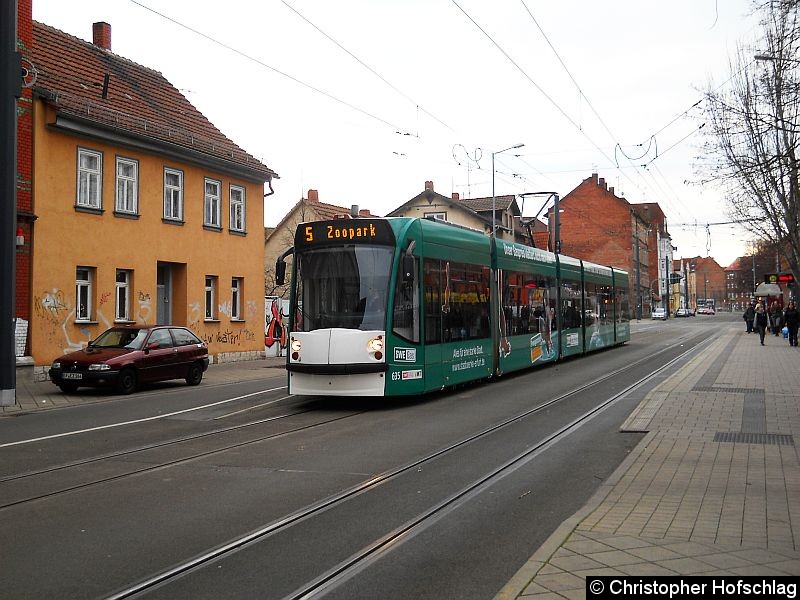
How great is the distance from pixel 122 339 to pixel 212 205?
34.0 ft

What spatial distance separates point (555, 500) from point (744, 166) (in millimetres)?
8049

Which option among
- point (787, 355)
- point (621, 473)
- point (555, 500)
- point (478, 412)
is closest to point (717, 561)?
point (555, 500)

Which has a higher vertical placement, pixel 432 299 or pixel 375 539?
pixel 432 299

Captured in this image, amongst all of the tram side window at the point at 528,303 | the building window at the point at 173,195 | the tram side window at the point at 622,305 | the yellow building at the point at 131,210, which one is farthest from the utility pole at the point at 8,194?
the tram side window at the point at 622,305

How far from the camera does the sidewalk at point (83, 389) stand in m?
16.0

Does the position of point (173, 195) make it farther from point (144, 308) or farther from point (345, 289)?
point (345, 289)

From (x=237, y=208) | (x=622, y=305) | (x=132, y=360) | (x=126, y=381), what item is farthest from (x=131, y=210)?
(x=622, y=305)

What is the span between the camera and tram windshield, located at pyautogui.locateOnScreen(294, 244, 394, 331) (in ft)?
44.9

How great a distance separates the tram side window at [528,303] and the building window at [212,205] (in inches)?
476

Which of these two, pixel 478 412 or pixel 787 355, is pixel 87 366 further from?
pixel 787 355

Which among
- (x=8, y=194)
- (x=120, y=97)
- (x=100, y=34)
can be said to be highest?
(x=100, y=34)

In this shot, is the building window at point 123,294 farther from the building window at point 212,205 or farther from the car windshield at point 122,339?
the car windshield at point 122,339

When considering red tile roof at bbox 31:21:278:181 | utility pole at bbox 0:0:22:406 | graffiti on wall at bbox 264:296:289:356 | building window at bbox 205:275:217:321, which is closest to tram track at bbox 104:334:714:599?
utility pole at bbox 0:0:22:406

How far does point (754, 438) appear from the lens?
10.2 m
